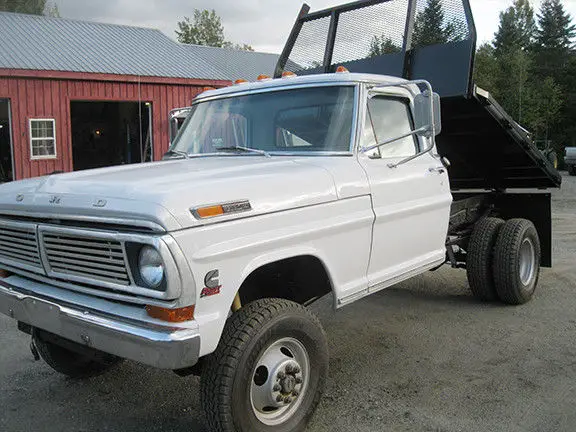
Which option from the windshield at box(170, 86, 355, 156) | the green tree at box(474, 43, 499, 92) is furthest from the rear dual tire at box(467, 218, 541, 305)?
the green tree at box(474, 43, 499, 92)

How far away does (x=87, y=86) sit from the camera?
15.8m

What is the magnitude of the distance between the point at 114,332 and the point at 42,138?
14.3 meters

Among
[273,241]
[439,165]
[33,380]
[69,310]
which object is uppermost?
[439,165]

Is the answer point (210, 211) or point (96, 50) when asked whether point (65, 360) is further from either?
point (96, 50)

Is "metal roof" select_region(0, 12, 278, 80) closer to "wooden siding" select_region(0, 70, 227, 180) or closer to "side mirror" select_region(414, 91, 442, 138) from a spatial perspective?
"wooden siding" select_region(0, 70, 227, 180)

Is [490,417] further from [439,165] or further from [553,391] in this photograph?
[439,165]

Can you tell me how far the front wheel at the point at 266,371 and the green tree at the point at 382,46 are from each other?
321 centimetres

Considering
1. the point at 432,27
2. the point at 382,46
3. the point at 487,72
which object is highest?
the point at 487,72

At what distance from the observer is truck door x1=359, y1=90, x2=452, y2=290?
3.77 metres

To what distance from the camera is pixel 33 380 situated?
400 cm

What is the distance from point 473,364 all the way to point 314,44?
3.67 metres

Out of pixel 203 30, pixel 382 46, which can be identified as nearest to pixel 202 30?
pixel 203 30

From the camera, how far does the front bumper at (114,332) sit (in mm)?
2531

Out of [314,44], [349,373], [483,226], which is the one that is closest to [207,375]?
[349,373]
